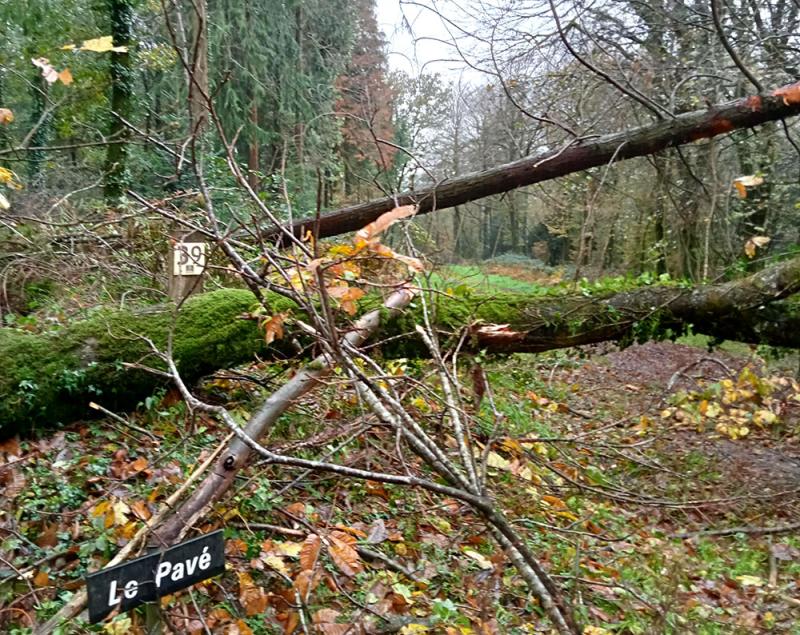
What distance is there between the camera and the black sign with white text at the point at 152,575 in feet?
5.34

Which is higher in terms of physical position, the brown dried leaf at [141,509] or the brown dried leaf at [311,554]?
the brown dried leaf at [141,509]

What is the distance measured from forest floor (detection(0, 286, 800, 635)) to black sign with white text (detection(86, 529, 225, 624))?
0.52 meters

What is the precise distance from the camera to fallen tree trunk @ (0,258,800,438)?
11.3 ft

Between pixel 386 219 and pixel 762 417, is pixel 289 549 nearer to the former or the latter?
pixel 386 219

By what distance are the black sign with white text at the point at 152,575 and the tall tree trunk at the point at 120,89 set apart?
339 inches

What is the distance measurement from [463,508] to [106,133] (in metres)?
11.3

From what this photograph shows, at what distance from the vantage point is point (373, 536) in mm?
3260

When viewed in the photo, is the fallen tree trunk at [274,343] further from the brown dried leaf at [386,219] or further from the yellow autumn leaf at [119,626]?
the yellow autumn leaf at [119,626]

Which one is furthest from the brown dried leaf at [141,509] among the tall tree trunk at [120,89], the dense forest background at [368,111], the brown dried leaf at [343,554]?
the tall tree trunk at [120,89]

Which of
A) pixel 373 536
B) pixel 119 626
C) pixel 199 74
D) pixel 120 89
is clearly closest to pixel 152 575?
pixel 119 626

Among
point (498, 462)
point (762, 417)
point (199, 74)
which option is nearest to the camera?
point (498, 462)

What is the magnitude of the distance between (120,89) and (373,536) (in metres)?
10.4

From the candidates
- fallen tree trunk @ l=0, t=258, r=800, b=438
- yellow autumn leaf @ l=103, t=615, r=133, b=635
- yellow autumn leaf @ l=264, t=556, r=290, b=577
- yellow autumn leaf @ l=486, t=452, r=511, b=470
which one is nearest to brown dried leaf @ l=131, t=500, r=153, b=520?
yellow autumn leaf @ l=103, t=615, r=133, b=635

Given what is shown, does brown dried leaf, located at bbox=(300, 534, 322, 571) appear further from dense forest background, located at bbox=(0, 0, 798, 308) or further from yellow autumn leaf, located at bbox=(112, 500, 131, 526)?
dense forest background, located at bbox=(0, 0, 798, 308)
